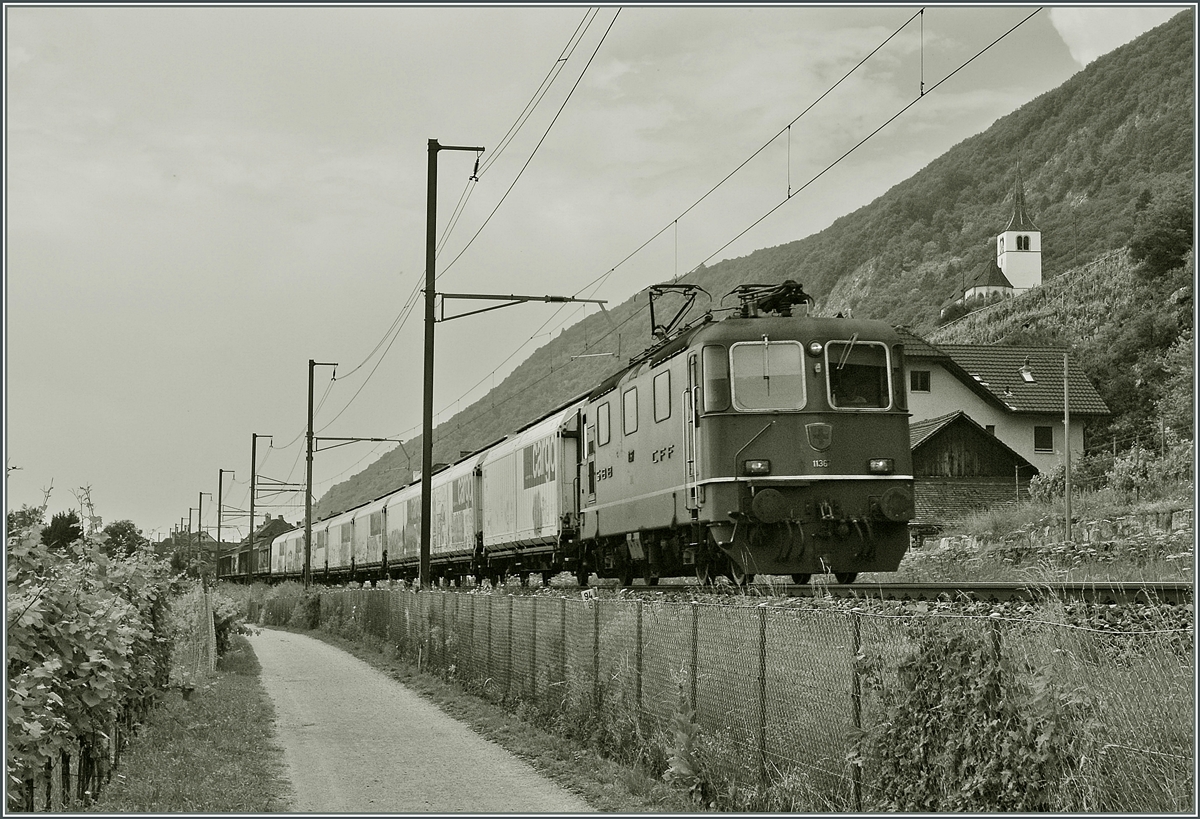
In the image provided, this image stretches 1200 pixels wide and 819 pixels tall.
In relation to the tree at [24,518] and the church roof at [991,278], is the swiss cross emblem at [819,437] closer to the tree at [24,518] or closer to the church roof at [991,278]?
the tree at [24,518]

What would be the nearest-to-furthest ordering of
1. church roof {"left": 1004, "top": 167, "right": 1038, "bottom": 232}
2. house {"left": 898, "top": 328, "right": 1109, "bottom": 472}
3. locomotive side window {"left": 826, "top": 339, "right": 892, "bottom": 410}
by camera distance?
1. locomotive side window {"left": 826, "top": 339, "right": 892, "bottom": 410}
2. house {"left": 898, "top": 328, "right": 1109, "bottom": 472}
3. church roof {"left": 1004, "top": 167, "right": 1038, "bottom": 232}

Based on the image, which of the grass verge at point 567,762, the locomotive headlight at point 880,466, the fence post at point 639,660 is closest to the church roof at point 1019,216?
the locomotive headlight at point 880,466

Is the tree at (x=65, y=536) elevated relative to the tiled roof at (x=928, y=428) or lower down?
lower down

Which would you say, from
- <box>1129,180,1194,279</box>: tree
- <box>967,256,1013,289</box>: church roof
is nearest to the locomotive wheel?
<box>1129,180,1194,279</box>: tree

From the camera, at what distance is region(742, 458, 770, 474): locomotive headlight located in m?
16.1

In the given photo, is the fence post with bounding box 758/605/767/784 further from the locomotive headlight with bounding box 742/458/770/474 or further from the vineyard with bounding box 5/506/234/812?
the locomotive headlight with bounding box 742/458/770/474

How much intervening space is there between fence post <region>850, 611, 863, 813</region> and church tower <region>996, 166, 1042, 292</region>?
16925 centimetres

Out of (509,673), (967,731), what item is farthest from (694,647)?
(509,673)

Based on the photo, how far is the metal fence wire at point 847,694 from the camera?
19.4 ft

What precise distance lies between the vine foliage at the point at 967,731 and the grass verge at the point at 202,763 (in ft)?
15.9

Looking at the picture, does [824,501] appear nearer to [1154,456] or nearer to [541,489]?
[541,489]

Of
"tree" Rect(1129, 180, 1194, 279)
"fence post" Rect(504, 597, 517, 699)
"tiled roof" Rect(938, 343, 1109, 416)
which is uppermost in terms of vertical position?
"tree" Rect(1129, 180, 1194, 279)

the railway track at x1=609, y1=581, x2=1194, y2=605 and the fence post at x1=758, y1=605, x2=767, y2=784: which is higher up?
the railway track at x1=609, y1=581, x2=1194, y2=605

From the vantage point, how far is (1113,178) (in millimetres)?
160375
